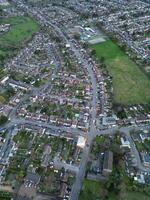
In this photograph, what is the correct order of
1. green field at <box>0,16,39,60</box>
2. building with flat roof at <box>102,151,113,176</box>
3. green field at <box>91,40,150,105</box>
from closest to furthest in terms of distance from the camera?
1. building with flat roof at <box>102,151,113,176</box>
2. green field at <box>91,40,150,105</box>
3. green field at <box>0,16,39,60</box>

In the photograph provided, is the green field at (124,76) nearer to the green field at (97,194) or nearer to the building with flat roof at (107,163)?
the building with flat roof at (107,163)

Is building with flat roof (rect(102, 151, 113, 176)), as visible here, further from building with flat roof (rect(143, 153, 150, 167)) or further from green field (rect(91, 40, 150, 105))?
green field (rect(91, 40, 150, 105))

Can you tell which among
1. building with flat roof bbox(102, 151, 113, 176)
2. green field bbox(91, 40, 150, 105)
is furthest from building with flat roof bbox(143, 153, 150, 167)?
green field bbox(91, 40, 150, 105)

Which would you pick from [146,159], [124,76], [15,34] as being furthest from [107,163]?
[15,34]

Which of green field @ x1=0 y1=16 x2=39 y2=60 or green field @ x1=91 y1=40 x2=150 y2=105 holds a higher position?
green field @ x1=91 y1=40 x2=150 y2=105

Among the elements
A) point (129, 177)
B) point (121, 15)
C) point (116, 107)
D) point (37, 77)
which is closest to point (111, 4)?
point (121, 15)

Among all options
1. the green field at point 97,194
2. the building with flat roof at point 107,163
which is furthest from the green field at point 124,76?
the green field at point 97,194

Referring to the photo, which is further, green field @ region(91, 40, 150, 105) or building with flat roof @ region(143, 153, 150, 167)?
green field @ region(91, 40, 150, 105)
